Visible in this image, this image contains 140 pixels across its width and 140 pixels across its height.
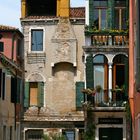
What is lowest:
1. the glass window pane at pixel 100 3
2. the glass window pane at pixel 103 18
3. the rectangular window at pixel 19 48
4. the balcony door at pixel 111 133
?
the balcony door at pixel 111 133

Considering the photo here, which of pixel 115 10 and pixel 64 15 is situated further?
pixel 64 15

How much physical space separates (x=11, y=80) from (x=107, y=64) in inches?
251

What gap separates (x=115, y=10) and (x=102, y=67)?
3767 mm

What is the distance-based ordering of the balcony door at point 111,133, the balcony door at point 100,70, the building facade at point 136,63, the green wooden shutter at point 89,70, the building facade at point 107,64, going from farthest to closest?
1. the balcony door at point 100,70
2. the green wooden shutter at point 89,70
3. the balcony door at point 111,133
4. the building facade at point 107,64
5. the building facade at point 136,63

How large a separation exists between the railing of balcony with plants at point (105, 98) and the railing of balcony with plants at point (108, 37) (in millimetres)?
2898

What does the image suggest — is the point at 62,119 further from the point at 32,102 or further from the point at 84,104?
the point at 84,104

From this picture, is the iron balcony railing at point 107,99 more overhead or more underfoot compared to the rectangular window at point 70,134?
more overhead

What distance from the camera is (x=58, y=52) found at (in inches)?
1511

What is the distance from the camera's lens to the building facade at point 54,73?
125 ft

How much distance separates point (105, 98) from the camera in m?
34.0

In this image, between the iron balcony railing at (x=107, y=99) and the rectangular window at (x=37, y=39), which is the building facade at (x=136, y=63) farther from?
the rectangular window at (x=37, y=39)

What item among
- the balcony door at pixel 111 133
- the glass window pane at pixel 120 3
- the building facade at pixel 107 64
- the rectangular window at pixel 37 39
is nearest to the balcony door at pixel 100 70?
the building facade at pixel 107 64

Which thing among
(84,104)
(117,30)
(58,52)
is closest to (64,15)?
(58,52)

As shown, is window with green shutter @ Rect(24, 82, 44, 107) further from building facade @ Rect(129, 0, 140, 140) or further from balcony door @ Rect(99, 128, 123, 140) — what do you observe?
building facade @ Rect(129, 0, 140, 140)
